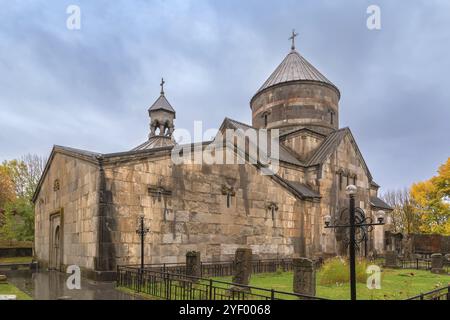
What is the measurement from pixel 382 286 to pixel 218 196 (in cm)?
846

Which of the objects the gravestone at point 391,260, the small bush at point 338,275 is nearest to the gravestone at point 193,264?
the small bush at point 338,275

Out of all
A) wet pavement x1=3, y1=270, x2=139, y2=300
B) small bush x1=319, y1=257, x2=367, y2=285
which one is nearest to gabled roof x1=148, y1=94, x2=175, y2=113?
wet pavement x1=3, y1=270, x2=139, y2=300

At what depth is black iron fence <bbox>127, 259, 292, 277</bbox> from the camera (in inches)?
634

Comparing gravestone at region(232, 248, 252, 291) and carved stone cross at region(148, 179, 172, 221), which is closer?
gravestone at region(232, 248, 252, 291)

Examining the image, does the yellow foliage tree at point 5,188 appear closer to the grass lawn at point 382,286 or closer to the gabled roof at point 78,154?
the gabled roof at point 78,154

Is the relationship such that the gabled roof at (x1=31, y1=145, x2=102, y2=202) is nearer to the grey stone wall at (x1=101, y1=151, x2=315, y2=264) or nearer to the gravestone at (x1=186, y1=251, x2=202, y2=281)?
the grey stone wall at (x1=101, y1=151, x2=315, y2=264)

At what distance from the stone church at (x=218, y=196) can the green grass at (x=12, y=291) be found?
270 cm

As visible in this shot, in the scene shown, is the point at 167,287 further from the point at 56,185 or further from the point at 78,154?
the point at 56,185

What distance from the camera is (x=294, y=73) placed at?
30859mm

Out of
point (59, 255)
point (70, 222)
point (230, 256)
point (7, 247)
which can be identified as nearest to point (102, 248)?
point (70, 222)

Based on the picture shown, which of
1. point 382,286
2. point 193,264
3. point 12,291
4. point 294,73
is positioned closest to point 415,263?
point 382,286

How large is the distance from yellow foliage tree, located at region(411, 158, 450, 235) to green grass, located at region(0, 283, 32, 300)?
37697 mm

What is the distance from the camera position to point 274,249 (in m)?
21.6

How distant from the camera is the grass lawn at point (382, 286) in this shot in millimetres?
12453
